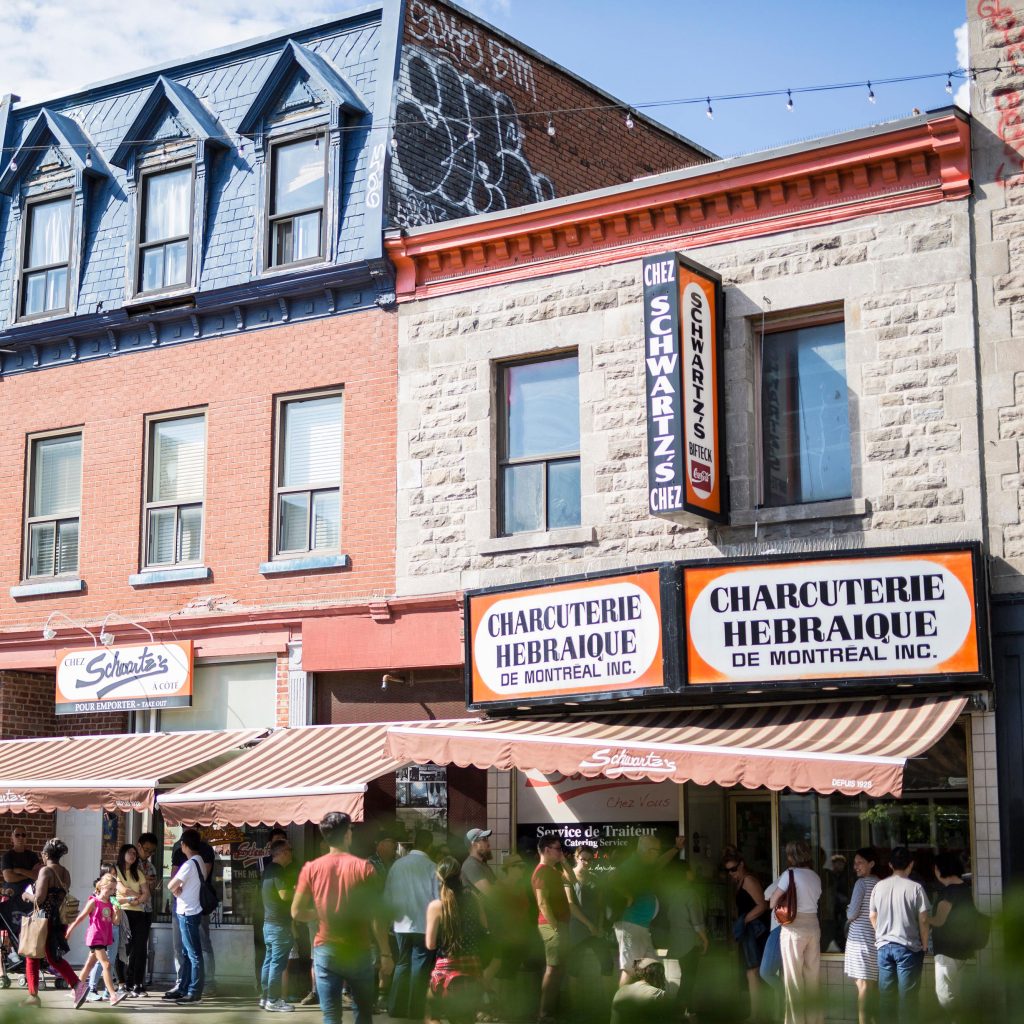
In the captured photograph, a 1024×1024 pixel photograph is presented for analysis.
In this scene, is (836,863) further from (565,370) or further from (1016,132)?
(1016,132)

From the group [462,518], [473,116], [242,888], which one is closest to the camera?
[462,518]

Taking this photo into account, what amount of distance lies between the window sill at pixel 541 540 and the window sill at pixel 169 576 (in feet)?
11.8

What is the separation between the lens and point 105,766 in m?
15.9

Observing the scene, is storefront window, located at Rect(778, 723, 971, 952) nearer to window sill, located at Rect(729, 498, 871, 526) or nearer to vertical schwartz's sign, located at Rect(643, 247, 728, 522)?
window sill, located at Rect(729, 498, 871, 526)

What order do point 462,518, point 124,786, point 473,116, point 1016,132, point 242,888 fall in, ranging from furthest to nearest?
1. point 473,116
2. point 242,888
3. point 462,518
4. point 124,786
5. point 1016,132

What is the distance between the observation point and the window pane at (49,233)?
19.2m

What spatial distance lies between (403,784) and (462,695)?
115 centimetres

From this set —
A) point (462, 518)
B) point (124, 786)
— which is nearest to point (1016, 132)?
point (462, 518)

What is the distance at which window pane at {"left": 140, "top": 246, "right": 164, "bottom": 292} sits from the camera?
18.3 metres

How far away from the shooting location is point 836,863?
13.7 meters

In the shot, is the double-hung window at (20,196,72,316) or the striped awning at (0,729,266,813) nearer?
the striped awning at (0,729,266,813)

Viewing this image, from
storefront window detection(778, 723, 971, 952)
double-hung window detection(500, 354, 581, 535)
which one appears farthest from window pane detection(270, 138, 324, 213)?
storefront window detection(778, 723, 971, 952)

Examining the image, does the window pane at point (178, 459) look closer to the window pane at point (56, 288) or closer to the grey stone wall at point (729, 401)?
the window pane at point (56, 288)

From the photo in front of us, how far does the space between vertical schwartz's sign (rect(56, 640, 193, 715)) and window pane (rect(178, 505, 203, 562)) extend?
1.03m
